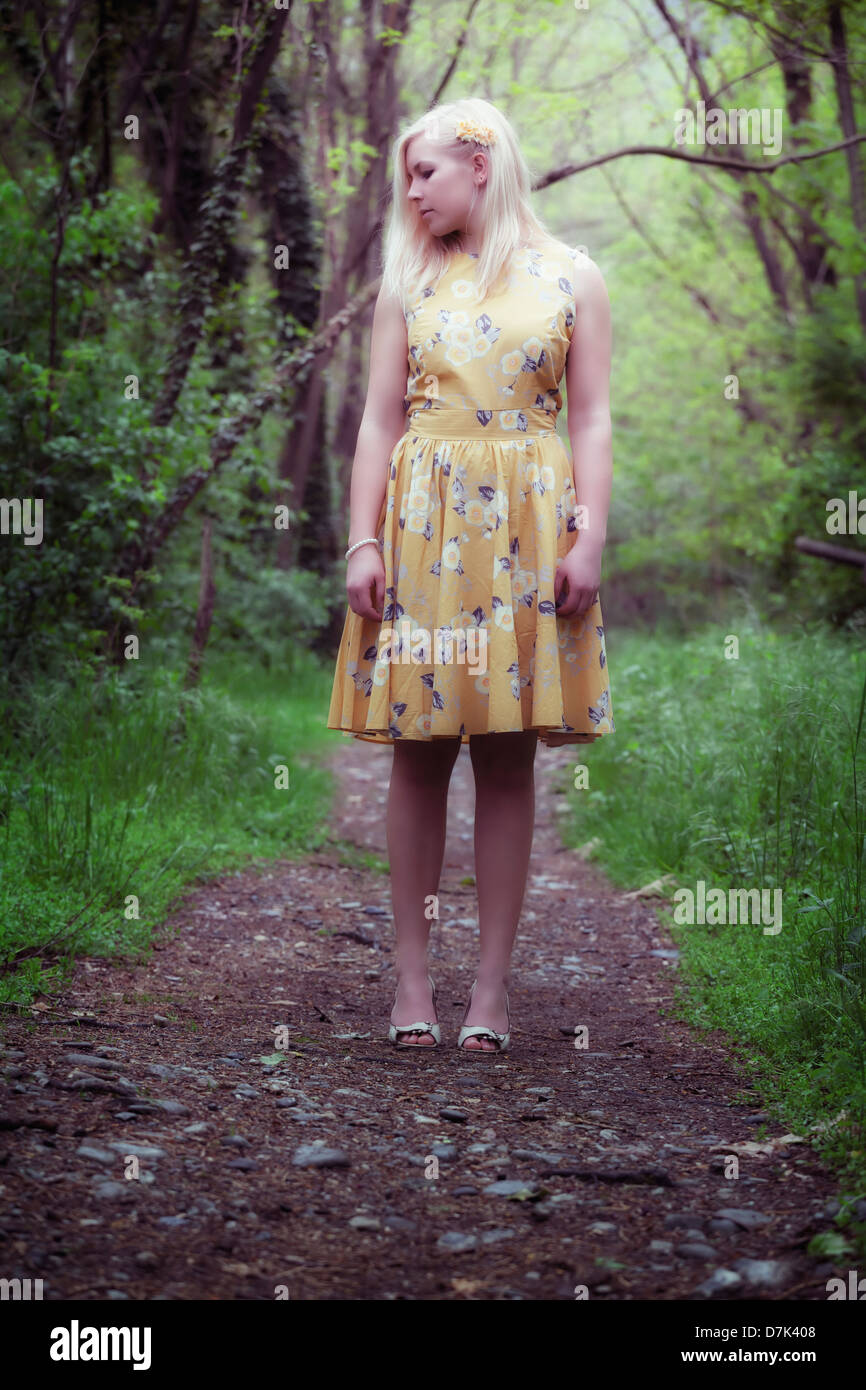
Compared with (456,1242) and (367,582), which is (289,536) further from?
(456,1242)

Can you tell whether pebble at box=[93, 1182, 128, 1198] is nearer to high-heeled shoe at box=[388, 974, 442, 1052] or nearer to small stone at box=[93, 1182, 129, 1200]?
small stone at box=[93, 1182, 129, 1200]

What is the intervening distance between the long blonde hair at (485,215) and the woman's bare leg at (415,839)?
1.00m

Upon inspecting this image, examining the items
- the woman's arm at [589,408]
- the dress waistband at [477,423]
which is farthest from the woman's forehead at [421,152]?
the dress waistband at [477,423]

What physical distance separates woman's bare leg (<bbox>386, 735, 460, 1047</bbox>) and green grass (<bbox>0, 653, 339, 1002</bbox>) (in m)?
0.80

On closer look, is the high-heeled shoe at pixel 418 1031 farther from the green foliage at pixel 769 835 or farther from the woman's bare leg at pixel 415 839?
the green foliage at pixel 769 835

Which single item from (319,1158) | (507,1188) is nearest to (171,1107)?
(319,1158)

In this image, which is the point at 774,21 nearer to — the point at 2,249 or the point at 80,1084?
the point at 2,249

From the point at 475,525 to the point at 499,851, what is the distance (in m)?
0.71

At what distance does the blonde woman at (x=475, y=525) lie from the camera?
250cm

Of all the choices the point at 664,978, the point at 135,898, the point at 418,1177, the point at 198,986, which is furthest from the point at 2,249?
the point at 418,1177

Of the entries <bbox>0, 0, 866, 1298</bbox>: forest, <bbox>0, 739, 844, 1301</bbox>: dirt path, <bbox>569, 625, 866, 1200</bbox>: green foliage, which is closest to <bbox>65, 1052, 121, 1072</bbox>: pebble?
<bbox>0, 739, 844, 1301</bbox>: dirt path
